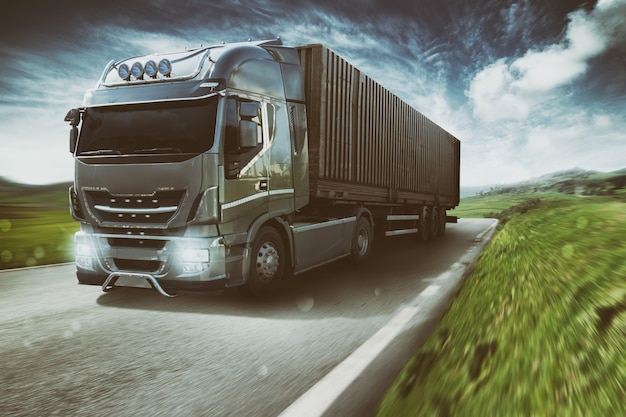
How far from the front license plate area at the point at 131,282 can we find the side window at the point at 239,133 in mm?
1547

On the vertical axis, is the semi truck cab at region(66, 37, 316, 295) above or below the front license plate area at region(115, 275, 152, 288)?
above

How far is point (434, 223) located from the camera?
17000 millimetres

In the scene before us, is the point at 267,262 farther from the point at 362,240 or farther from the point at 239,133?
the point at 362,240

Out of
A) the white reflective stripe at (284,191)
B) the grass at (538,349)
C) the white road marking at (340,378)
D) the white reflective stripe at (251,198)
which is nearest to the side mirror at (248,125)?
the white reflective stripe at (251,198)

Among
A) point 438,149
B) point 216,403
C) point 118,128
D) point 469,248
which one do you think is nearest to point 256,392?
point 216,403

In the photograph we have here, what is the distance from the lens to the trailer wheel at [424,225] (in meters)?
15.2

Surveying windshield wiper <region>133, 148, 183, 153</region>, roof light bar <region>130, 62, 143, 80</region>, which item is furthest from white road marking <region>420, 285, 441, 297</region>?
roof light bar <region>130, 62, 143, 80</region>

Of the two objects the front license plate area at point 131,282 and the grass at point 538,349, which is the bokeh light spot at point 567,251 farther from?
the front license plate area at point 131,282

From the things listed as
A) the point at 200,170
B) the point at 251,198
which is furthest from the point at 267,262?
the point at 200,170

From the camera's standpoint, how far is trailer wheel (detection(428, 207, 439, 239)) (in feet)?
54.3

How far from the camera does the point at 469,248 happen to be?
13328 mm

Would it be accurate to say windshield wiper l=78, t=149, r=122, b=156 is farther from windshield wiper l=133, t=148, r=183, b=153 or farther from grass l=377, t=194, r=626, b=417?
grass l=377, t=194, r=626, b=417

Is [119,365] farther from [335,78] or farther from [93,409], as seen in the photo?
[335,78]

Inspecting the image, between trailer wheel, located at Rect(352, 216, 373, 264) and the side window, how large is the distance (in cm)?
423
